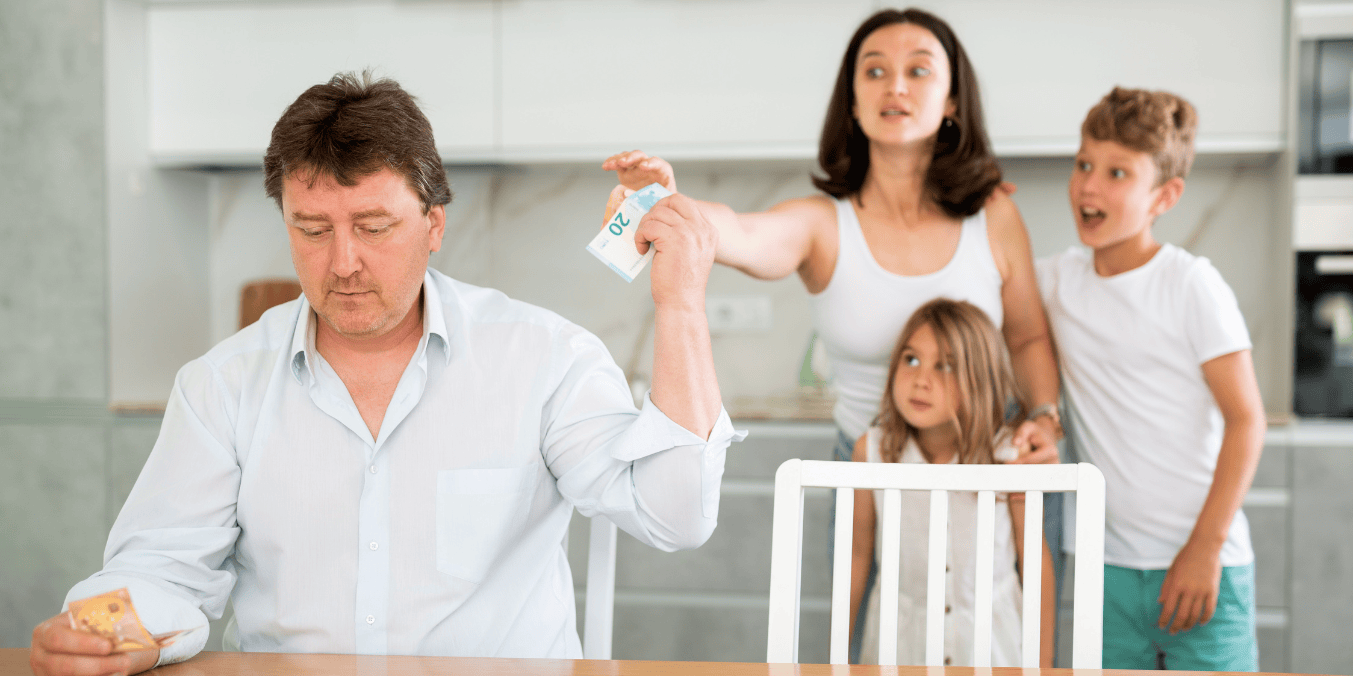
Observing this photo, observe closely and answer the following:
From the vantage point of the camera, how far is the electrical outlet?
279 cm

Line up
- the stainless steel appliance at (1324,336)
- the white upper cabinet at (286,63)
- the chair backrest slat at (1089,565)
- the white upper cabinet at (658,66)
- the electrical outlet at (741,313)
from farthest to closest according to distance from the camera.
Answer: the electrical outlet at (741,313) → the white upper cabinet at (286,63) → the white upper cabinet at (658,66) → the stainless steel appliance at (1324,336) → the chair backrest slat at (1089,565)

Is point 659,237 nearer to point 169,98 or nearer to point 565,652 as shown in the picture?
point 565,652

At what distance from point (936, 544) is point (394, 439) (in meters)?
0.58

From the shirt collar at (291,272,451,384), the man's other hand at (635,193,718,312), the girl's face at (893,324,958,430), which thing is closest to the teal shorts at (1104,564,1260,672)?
the girl's face at (893,324,958,430)

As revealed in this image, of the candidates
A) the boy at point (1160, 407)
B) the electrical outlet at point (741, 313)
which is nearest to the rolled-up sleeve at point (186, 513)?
the boy at point (1160, 407)

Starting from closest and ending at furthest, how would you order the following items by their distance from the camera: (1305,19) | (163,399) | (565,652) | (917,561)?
(565,652) → (917,561) → (1305,19) → (163,399)

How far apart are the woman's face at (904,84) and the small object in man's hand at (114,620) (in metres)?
1.16

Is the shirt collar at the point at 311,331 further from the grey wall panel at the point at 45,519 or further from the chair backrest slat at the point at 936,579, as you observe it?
the grey wall panel at the point at 45,519

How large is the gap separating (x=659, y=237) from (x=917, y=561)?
782mm

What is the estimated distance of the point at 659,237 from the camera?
955 millimetres

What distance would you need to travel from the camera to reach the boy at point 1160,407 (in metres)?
1.47

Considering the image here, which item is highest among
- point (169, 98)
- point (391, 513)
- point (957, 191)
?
point (169, 98)

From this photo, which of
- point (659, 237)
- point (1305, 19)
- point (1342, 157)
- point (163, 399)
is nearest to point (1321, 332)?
point (1342, 157)

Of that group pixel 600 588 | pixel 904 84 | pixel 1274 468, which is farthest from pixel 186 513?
pixel 1274 468
